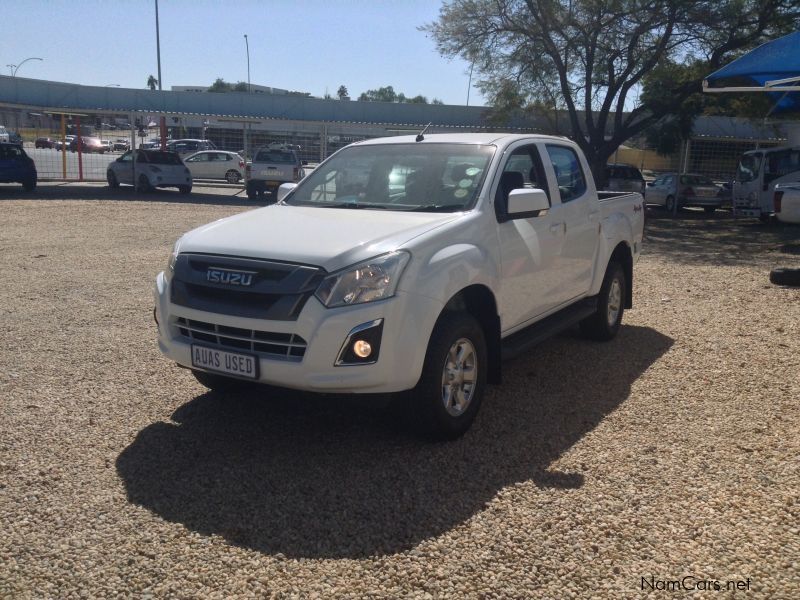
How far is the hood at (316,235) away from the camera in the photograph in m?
4.11

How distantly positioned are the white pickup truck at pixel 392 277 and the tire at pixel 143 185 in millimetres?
22511

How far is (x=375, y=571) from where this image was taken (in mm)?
3227

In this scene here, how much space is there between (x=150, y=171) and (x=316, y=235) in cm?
2406

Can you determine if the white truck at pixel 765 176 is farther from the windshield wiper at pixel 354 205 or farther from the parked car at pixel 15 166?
the parked car at pixel 15 166

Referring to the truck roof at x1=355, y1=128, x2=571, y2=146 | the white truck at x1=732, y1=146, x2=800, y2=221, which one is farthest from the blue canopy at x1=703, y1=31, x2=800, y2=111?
the white truck at x1=732, y1=146, x2=800, y2=221

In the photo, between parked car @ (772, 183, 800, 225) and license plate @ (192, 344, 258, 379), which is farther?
parked car @ (772, 183, 800, 225)

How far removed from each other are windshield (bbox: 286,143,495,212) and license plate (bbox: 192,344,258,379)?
154 cm

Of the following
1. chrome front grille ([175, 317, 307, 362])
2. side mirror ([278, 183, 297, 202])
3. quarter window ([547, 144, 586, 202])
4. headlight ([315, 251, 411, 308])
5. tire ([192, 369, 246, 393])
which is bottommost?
tire ([192, 369, 246, 393])

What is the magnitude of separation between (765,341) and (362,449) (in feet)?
15.1

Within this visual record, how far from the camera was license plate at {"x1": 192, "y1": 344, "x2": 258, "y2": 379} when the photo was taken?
13.5 ft

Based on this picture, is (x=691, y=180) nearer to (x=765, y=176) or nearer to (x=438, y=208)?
(x=765, y=176)

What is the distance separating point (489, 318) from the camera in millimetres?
4852

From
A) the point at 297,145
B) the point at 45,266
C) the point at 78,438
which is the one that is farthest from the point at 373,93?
the point at 78,438

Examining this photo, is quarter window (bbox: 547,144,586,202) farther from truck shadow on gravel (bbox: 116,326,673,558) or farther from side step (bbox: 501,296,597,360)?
truck shadow on gravel (bbox: 116,326,673,558)
